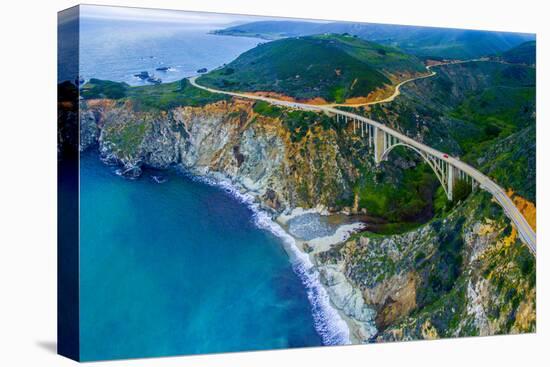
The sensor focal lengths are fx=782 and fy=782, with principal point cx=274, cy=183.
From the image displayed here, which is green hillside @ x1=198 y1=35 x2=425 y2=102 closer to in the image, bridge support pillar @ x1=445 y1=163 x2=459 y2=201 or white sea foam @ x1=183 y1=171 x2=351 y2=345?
white sea foam @ x1=183 y1=171 x2=351 y2=345

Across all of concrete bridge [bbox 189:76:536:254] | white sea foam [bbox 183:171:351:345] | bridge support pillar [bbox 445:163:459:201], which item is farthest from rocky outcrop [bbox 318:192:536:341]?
white sea foam [bbox 183:171:351:345]

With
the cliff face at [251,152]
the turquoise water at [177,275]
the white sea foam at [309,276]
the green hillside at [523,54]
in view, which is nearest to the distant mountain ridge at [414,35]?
the green hillside at [523,54]

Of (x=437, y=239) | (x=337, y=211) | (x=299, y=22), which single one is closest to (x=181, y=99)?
(x=299, y=22)

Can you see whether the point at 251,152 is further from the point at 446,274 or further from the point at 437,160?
the point at 446,274

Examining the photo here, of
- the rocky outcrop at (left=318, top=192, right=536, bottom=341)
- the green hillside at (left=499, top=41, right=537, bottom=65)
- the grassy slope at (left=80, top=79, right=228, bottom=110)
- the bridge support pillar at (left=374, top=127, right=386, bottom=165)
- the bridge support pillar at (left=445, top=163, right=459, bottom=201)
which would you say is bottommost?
the rocky outcrop at (left=318, top=192, right=536, bottom=341)

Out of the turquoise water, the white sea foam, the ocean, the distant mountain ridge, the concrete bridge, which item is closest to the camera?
the turquoise water

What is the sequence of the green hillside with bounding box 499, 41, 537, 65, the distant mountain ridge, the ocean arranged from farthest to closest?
the green hillside with bounding box 499, 41, 537, 65, the distant mountain ridge, the ocean

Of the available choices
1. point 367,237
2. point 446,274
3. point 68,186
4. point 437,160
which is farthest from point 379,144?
point 68,186

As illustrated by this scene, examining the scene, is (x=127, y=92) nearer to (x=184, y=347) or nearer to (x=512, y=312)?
(x=184, y=347)
